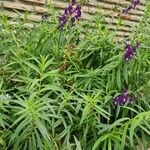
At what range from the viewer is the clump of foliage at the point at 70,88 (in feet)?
9.59

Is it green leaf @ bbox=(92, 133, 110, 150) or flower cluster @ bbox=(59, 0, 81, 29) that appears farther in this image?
flower cluster @ bbox=(59, 0, 81, 29)

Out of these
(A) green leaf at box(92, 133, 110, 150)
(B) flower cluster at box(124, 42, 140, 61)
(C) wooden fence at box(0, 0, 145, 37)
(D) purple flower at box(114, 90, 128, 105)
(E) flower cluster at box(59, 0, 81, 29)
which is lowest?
(A) green leaf at box(92, 133, 110, 150)

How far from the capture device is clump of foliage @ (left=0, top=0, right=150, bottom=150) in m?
2.92

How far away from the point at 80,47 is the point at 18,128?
1.18 meters

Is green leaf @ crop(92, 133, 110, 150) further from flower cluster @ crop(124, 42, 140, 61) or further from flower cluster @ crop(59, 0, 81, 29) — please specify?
flower cluster @ crop(59, 0, 81, 29)

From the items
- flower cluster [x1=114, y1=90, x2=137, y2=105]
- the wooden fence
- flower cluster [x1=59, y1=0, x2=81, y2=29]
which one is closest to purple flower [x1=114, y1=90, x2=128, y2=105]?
flower cluster [x1=114, y1=90, x2=137, y2=105]

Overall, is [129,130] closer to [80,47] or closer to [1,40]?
[80,47]

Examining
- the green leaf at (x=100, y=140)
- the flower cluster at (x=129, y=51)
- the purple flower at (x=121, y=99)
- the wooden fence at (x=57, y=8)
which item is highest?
the wooden fence at (x=57, y=8)

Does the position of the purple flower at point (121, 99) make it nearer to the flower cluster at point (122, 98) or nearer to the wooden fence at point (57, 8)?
the flower cluster at point (122, 98)

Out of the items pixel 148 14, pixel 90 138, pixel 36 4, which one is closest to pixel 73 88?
pixel 90 138

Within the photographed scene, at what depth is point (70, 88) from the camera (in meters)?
3.37

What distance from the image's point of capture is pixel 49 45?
3.67 m

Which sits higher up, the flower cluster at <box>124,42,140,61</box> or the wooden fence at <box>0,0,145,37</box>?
the wooden fence at <box>0,0,145,37</box>

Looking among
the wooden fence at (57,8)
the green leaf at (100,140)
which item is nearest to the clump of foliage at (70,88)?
the green leaf at (100,140)
